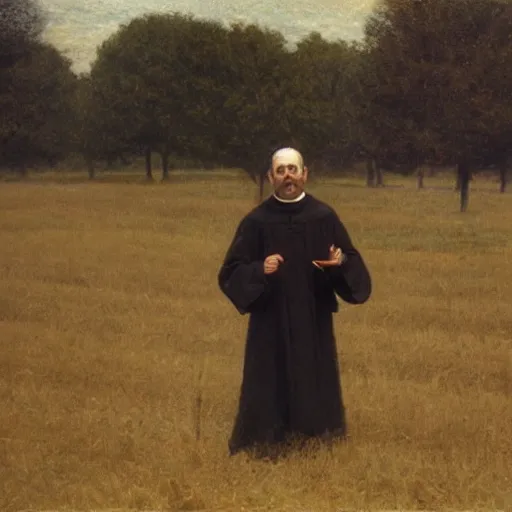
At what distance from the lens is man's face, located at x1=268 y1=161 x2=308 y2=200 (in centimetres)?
646

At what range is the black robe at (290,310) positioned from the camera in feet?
22.0

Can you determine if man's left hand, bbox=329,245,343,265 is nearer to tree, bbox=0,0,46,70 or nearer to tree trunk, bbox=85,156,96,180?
tree, bbox=0,0,46,70

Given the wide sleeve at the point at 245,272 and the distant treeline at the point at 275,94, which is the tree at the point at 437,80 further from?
the wide sleeve at the point at 245,272

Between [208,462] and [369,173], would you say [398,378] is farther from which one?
[369,173]

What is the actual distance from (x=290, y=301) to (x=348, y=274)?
401 millimetres

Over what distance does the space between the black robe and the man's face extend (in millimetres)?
94

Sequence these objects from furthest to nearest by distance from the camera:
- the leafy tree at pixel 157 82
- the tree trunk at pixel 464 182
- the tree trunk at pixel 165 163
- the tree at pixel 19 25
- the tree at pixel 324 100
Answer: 1. the tree trunk at pixel 464 182
2. the tree trunk at pixel 165 163
3. the leafy tree at pixel 157 82
4. the tree at pixel 324 100
5. the tree at pixel 19 25

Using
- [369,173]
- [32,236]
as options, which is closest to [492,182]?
[369,173]

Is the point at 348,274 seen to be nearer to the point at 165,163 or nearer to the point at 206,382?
the point at 206,382

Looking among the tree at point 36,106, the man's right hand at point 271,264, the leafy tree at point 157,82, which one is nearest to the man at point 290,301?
the man's right hand at point 271,264

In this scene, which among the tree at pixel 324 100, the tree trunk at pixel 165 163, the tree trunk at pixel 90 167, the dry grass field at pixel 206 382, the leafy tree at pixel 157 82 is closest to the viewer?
the dry grass field at pixel 206 382

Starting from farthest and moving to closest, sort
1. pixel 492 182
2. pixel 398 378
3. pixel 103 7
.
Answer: pixel 492 182, pixel 103 7, pixel 398 378

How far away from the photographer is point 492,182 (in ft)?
160

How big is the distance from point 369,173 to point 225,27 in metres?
13.9
